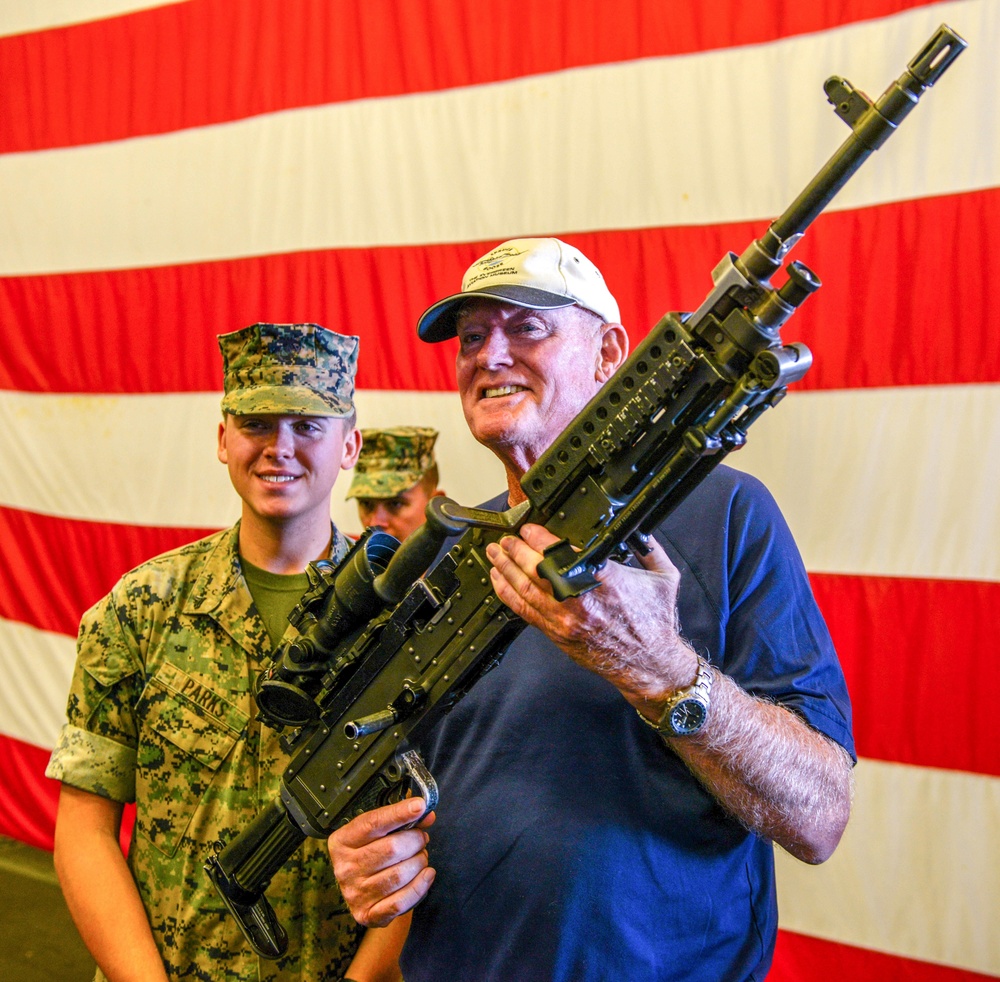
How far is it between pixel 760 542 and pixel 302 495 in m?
0.66

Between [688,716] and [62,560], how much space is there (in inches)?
92.6

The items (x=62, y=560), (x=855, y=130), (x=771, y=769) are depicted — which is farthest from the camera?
(x=62, y=560)

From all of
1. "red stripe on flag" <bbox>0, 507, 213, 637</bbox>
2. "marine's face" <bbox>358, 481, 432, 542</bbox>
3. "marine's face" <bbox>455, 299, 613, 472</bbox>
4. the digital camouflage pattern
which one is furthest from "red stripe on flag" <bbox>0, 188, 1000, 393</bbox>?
the digital camouflage pattern

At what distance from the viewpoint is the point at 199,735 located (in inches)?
48.7

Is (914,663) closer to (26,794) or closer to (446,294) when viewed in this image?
(446,294)

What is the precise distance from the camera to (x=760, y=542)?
3.10ft

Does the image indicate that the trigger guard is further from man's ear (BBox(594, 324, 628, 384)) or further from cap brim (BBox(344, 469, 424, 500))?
cap brim (BBox(344, 469, 424, 500))

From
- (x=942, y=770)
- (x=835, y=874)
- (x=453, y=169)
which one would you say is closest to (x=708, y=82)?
(x=453, y=169)

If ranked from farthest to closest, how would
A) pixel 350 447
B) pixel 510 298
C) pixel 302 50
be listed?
pixel 302 50, pixel 350 447, pixel 510 298

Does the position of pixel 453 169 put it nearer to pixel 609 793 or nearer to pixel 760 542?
pixel 760 542

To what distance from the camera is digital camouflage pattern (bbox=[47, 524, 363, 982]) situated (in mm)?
1207

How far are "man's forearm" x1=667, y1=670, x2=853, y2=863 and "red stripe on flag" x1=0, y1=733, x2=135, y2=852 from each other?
236 cm

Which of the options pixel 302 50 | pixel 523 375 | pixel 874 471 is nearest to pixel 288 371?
Result: pixel 523 375

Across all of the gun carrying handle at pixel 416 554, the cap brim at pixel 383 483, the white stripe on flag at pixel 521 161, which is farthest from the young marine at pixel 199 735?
the white stripe on flag at pixel 521 161
